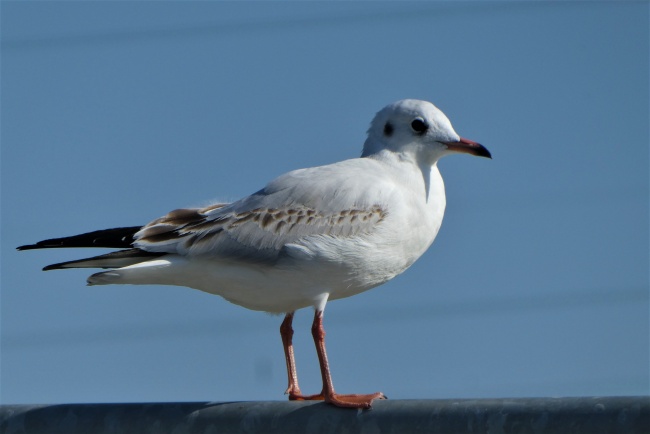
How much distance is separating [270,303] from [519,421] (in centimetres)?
283

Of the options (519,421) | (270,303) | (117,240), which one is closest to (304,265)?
(270,303)

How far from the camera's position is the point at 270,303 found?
6.58 metres

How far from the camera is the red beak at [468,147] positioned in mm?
7035

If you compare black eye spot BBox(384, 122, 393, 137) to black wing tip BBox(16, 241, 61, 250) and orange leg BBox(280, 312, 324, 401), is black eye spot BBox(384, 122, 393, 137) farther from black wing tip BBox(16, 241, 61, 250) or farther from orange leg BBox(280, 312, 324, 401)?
black wing tip BBox(16, 241, 61, 250)

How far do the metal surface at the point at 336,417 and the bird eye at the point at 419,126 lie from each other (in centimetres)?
283

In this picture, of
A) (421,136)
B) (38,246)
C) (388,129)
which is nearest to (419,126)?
(421,136)

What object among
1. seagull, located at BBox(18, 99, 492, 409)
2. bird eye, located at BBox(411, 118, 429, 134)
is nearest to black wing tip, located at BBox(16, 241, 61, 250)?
seagull, located at BBox(18, 99, 492, 409)

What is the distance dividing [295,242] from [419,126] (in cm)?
119

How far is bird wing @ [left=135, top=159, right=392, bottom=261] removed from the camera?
651 cm

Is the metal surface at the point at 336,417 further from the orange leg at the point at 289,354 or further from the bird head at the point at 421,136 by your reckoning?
the bird head at the point at 421,136

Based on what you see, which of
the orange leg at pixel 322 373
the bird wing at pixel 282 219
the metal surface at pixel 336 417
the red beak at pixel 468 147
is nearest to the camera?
the metal surface at pixel 336 417

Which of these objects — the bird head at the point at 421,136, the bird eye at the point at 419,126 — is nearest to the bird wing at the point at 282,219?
the bird head at the point at 421,136

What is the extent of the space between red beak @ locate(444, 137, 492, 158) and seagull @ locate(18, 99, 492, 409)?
31cm

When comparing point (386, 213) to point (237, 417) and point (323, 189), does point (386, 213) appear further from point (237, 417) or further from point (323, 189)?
point (237, 417)
